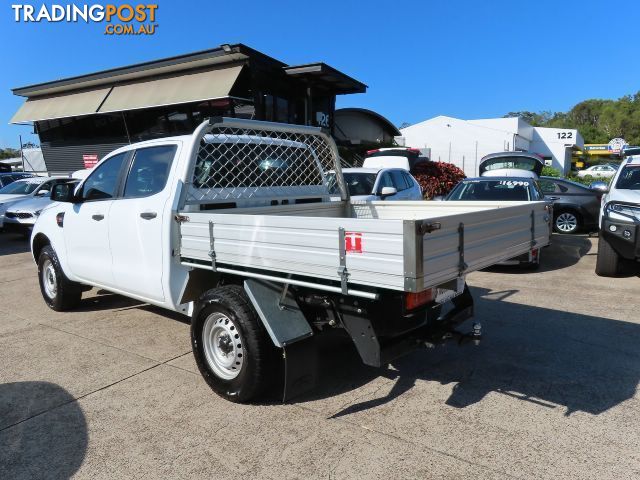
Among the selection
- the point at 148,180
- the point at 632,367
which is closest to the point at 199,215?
the point at 148,180

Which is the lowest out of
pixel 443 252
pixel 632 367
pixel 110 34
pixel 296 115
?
pixel 632 367

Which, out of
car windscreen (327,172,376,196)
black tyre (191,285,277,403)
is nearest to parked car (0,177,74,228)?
car windscreen (327,172,376,196)

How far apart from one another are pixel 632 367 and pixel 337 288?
115 inches

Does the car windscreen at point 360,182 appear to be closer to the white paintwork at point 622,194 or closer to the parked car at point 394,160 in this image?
the white paintwork at point 622,194

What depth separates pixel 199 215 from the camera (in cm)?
384

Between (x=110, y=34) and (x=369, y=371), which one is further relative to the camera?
(x=110, y=34)

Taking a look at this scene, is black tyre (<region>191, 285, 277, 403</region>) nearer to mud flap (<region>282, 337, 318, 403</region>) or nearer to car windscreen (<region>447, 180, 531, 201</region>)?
mud flap (<region>282, 337, 318, 403</region>)

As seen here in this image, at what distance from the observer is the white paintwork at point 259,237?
277 centimetres

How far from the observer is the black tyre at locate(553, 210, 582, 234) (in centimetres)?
1212

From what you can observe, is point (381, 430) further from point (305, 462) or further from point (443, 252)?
point (443, 252)

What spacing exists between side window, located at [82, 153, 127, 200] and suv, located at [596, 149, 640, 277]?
650 centimetres

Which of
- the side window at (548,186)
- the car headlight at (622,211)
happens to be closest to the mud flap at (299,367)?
the car headlight at (622,211)

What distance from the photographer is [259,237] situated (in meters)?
3.35

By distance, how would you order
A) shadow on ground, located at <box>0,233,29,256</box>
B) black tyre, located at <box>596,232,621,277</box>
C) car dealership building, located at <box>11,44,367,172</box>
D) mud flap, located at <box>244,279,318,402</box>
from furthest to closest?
car dealership building, located at <box>11,44,367,172</box>
shadow on ground, located at <box>0,233,29,256</box>
black tyre, located at <box>596,232,621,277</box>
mud flap, located at <box>244,279,318,402</box>
